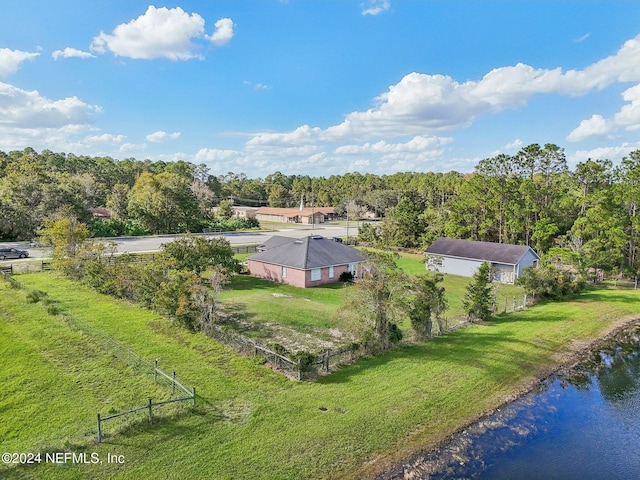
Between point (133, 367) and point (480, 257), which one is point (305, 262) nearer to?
point (480, 257)

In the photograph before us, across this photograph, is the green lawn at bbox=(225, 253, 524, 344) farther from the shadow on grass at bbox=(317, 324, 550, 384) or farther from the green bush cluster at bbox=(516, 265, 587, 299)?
the shadow on grass at bbox=(317, 324, 550, 384)

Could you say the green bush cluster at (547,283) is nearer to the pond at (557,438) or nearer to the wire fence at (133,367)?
the pond at (557,438)

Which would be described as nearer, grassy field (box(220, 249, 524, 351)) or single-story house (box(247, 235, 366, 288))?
grassy field (box(220, 249, 524, 351))

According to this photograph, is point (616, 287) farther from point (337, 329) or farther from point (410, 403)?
point (410, 403)

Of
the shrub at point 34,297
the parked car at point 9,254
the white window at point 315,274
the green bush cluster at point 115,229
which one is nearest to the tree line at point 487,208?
the green bush cluster at point 115,229

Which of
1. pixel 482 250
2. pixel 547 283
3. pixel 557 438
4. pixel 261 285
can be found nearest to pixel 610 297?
pixel 547 283

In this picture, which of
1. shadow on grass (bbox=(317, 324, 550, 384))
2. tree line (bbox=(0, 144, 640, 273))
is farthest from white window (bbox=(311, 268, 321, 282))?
shadow on grass (bbox=(317, 324, 550, 384))

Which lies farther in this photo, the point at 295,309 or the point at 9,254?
the point at 9,254

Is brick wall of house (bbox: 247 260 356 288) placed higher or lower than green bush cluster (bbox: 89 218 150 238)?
lower
